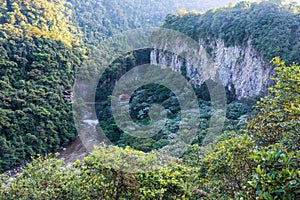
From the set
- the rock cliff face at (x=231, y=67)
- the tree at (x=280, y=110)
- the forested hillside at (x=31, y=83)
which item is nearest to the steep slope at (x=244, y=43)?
the rock cliff face at (x=231, y=67)

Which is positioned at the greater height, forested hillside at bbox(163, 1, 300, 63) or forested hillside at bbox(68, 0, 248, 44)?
forested hillside at bbox(68, 0, 248, 44)

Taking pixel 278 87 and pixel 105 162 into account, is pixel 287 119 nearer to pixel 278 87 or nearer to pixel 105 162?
pixel 278 87

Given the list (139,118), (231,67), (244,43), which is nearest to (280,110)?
(244,43)

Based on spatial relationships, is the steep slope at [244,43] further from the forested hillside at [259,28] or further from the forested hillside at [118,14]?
the forested hillside at [118,14]

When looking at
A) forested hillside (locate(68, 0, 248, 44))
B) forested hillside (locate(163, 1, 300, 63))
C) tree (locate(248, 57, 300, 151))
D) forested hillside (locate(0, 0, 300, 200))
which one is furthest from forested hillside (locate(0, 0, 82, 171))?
tree (locate(248, 57, 300, 151))

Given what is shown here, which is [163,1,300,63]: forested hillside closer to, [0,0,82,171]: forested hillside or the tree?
the tree

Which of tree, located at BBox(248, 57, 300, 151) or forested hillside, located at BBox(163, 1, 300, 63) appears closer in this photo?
tree, located at BBox(248, 57, 300, 151)

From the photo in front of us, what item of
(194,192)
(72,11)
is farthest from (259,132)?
(72,11)

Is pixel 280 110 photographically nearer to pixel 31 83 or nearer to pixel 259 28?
pixel 259 28
